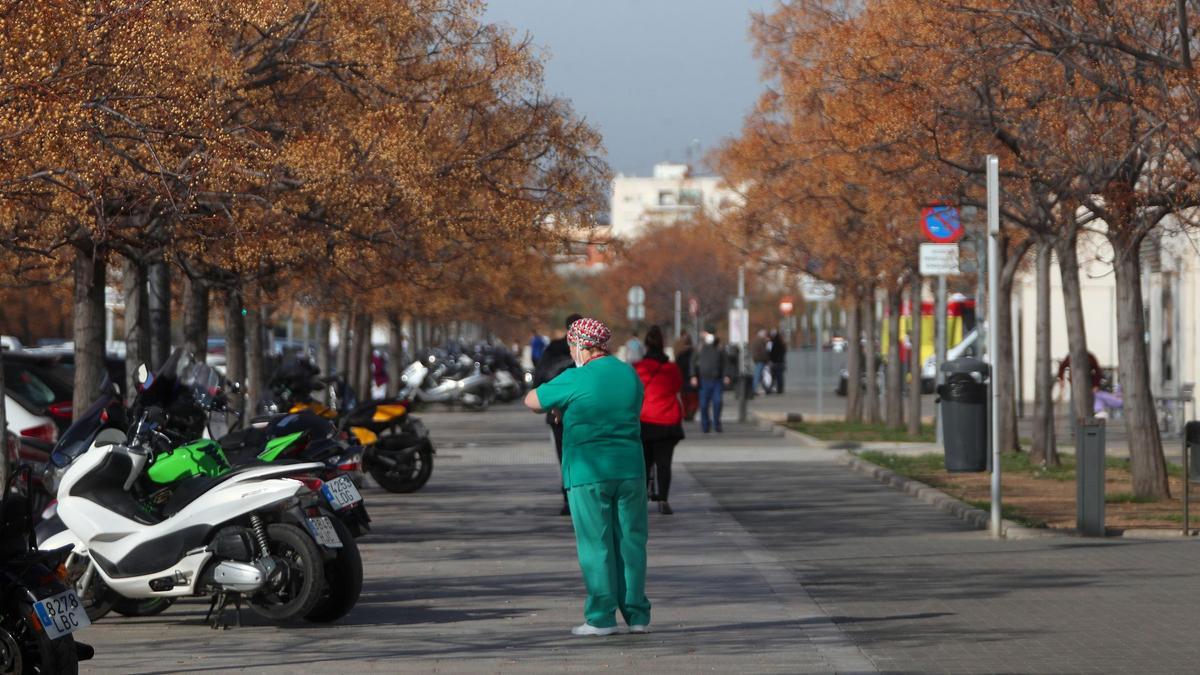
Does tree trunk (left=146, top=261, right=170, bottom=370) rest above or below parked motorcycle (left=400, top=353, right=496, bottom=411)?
above

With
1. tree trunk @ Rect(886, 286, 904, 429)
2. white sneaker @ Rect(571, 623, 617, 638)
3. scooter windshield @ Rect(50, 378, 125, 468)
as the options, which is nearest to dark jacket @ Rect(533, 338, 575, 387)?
scooter windshield @ Rect(50, 378, 125, 468)

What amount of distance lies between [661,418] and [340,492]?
23.2 ft

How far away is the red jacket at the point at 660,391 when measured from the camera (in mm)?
17469

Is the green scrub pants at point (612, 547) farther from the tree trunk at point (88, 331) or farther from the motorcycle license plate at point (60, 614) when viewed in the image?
the tree trunk at point (88, 331)

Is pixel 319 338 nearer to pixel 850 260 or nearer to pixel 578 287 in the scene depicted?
pixel 850 260

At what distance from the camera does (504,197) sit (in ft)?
58.9

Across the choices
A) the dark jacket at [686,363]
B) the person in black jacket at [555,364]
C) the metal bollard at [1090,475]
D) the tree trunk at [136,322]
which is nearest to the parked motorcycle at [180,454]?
the person in black jacket at [555,364]

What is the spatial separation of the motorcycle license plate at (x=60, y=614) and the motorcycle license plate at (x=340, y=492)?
9.98 feet

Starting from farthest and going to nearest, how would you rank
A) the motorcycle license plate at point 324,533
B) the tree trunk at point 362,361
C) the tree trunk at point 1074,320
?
the tree trunk at point 362,361, the tree trunk at point 1074,320, the motorcycle license plate at point 324,533

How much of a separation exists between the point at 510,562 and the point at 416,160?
411 cm

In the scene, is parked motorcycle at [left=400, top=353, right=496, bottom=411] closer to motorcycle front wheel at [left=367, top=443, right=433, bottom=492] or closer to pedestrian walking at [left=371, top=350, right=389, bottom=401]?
pedestrian walking at [left=371, top=350, right=389, bottom=401]

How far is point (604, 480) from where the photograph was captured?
9.72 metres

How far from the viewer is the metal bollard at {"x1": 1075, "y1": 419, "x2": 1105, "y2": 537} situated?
1489 centimetres

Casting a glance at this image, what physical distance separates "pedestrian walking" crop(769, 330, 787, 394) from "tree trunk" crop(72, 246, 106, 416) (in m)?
39.8
